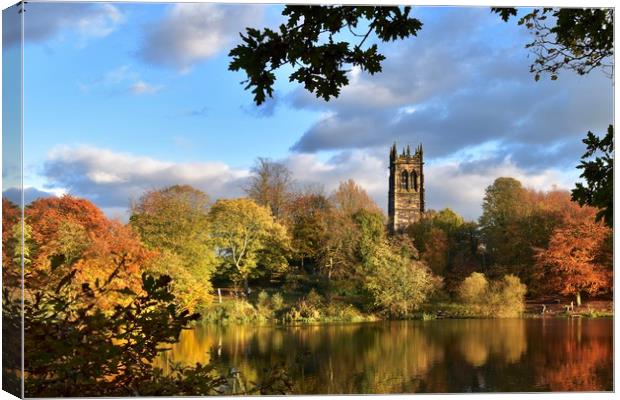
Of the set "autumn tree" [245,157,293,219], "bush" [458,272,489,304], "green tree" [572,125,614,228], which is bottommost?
"bush" [458,272,489,304]

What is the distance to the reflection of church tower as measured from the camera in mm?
6711

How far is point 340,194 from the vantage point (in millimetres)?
6922

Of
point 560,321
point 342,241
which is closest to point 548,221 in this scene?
point 560,321

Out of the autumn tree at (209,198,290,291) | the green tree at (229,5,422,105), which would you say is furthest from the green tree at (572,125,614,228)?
the autumn tree at (209,198,290,291)

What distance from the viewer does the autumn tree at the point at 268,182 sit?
6.61 m

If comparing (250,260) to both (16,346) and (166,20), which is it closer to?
(166,20)

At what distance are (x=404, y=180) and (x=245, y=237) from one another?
152 cm

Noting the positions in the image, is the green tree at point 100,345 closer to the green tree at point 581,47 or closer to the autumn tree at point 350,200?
the green tree at point 581,47

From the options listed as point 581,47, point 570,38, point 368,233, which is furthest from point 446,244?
point 570,38

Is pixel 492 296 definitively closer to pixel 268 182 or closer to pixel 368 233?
pixel 368 233

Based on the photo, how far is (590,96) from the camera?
22.4 ft

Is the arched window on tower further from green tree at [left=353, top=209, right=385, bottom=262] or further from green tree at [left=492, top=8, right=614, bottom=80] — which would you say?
green tree at [left=492, top=8, right=614, bottom=80]

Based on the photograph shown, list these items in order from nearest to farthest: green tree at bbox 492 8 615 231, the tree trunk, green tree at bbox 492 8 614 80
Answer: green tree at bbox 492 8 615 231
green tree at bbox 492 8 614 80
the tree trunk

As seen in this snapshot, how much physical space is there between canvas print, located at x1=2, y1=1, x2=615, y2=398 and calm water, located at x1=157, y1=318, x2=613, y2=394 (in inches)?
0.7
